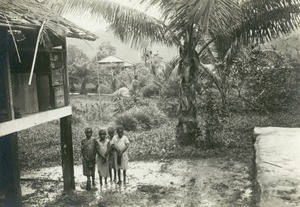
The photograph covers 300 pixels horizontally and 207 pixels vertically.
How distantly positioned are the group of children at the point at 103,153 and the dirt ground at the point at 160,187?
0.35 m

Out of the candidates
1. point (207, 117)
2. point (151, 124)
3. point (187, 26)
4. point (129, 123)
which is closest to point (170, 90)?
point (151, 124)

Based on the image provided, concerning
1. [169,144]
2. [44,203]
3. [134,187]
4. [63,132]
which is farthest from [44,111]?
[169,144]

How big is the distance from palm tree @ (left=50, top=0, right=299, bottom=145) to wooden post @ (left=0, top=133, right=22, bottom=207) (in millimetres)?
3415

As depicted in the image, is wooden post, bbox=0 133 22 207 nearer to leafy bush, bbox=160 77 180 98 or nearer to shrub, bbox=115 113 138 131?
shrub, bbox=115 113 138 131

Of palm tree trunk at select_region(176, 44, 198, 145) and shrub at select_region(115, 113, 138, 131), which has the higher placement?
palm tree trunk at select_region(176, 44, 198, 145)

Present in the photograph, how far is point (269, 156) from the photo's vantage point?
706cm

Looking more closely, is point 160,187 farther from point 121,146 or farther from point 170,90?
point 170,90

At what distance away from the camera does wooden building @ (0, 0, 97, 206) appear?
19.1 ft

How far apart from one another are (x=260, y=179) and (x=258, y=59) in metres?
11.4

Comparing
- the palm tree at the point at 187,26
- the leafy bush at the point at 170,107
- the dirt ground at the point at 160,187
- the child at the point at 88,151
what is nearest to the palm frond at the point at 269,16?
the palm tree at the point at 187,26

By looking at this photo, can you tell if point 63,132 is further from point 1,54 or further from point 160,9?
point 160,9

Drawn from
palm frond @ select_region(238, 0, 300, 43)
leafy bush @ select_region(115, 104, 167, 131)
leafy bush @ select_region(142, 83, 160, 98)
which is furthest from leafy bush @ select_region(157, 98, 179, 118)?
palm frond @ select_region(238, 0, 300, 43)

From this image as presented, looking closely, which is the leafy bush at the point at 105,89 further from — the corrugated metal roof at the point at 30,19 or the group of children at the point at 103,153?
the corrugated metal roof at the point at 30,19

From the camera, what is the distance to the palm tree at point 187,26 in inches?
369
